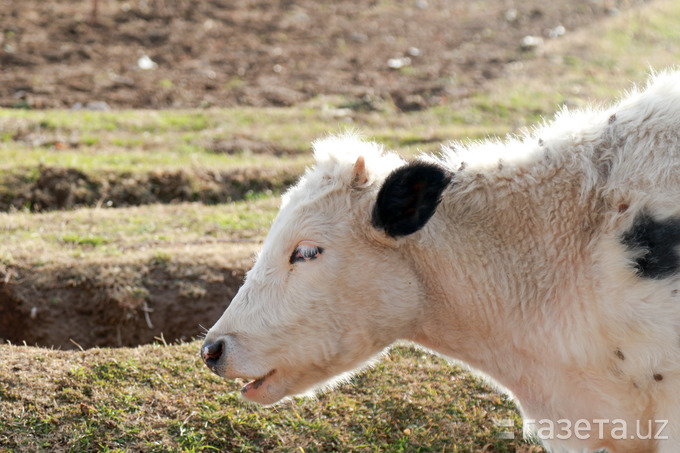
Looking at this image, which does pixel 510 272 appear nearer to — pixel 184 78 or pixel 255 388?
pixel 255 388

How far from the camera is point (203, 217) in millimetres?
9047

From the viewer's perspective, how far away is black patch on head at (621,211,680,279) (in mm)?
3762

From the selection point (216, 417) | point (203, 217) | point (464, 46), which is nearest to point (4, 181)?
point (203, 217)

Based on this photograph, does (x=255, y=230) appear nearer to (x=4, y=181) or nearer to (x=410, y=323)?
(x=4, y=181)

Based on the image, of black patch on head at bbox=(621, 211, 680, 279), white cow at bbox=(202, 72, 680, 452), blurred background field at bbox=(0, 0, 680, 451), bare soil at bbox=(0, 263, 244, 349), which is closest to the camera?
black patch on head at bbox=(621, 211, 680, 279)

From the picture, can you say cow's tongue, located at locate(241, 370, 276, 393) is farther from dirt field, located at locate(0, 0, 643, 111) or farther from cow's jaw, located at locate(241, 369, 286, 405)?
dirt field, located at locate(0, 0, 643, 111)

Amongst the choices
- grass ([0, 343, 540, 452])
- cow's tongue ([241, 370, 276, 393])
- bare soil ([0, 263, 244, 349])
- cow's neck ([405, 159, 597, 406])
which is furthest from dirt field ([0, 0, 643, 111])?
cow's tongue ([241, 370, 276, 393])

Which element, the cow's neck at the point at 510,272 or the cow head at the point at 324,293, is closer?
the cow's neck at the point at 510,272

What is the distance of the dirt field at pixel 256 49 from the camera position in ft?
48.2

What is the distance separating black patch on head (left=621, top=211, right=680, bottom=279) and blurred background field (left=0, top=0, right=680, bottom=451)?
6.38 ft

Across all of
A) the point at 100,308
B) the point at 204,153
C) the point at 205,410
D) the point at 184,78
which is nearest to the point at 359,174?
the point at 205,410

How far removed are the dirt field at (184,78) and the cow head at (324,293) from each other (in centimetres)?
279

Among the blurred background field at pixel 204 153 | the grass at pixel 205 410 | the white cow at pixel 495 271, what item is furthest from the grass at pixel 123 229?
the white cow at pixel 495 271

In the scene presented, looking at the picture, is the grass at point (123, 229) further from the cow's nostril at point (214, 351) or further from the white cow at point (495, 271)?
the white cow at point (495, 271)
